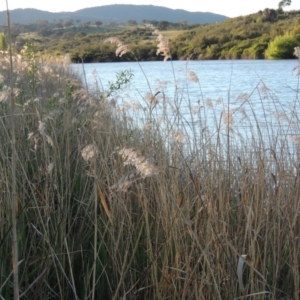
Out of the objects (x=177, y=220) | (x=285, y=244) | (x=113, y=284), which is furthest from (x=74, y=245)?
(x=285, y=244)

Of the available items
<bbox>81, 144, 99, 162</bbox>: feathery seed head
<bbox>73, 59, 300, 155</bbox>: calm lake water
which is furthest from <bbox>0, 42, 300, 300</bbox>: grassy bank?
<bbox>73, 59, 300, 155</bbox>: calm lake water

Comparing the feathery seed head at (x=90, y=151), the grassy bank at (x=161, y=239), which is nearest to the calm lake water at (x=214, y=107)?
the grassy bank at (x=161, y=239)

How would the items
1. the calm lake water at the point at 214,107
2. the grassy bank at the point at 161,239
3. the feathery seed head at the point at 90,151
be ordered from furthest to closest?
the calm lake water at the point at 214,107
the grassy bank at the point at 161,239
the feathery seed head at the point at 90,151

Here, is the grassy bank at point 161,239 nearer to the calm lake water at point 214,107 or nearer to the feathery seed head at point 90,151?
the feathery seed head at point 90,151

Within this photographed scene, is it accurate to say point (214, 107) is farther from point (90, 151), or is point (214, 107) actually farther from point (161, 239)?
point (90, 151)

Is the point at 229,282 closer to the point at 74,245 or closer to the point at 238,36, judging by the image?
the point at 74,245

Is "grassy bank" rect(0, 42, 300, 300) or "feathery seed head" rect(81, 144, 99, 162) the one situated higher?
"feathery seed head" rect(81, 144, 99, 162)

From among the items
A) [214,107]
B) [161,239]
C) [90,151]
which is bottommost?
[161,239]

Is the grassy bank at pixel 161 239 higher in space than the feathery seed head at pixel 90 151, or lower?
lower

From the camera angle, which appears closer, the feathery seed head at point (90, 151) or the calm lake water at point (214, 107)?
the feathery seed head at point (90, 151)

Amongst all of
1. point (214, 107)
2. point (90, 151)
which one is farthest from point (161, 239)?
point (214, 107)

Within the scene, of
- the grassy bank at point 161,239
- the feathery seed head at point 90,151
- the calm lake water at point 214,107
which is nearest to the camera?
the feathery seed head at point 90,151

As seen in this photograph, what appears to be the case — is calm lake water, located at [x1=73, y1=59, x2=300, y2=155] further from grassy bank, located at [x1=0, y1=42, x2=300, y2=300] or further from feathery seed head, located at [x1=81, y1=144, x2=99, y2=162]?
feathery seed head, located at [x1=81, y1=144, x2=99, y2=162]

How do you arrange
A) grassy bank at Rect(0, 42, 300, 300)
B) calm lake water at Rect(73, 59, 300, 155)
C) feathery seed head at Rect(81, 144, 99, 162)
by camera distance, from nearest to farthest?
feathery seed head at Rect(81, 144, 99, 162) < grassy bank at Rect(0, 42, 300, 300) < calm lake water at Rect(73, 59, 300, 155)
